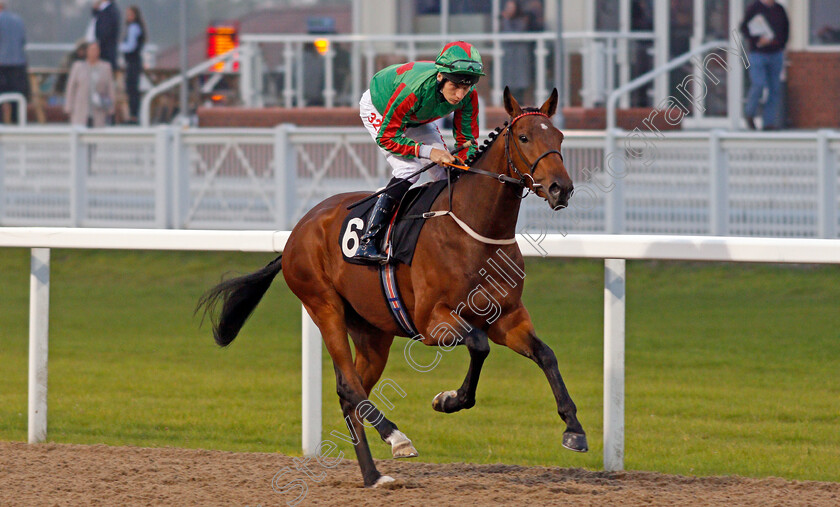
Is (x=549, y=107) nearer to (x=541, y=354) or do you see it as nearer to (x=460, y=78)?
(x=460, y=78)

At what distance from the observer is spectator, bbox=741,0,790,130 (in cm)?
1398

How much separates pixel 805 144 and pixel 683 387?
14.4 feet

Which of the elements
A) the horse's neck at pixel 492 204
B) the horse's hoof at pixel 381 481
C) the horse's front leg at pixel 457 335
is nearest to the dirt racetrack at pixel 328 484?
the horse's hoof at pixel 381 481

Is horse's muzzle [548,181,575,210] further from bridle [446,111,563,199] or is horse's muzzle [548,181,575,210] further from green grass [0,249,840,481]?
green grass [0,249,840,481]

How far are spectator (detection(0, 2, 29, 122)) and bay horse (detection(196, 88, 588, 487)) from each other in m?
12.2

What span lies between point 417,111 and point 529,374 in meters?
3.33

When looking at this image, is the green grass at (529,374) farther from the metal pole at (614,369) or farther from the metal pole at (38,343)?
the metal pole at (614,369)

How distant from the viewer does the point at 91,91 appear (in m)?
16.5

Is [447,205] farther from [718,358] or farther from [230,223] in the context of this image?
[230,223]

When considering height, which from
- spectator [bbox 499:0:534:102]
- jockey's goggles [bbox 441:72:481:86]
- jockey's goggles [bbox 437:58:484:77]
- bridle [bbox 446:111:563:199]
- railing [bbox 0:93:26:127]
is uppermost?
spectator [bbox 499:0:534:102]

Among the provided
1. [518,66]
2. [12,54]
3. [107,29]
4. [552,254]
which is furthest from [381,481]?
[12,54]

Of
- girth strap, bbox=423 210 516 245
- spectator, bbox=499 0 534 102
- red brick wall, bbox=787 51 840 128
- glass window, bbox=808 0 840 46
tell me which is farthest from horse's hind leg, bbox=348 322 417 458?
glass window, bbox=808 0 840 46

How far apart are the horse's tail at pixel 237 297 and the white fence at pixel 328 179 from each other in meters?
4.81

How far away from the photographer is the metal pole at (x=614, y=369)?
5.38 meters
